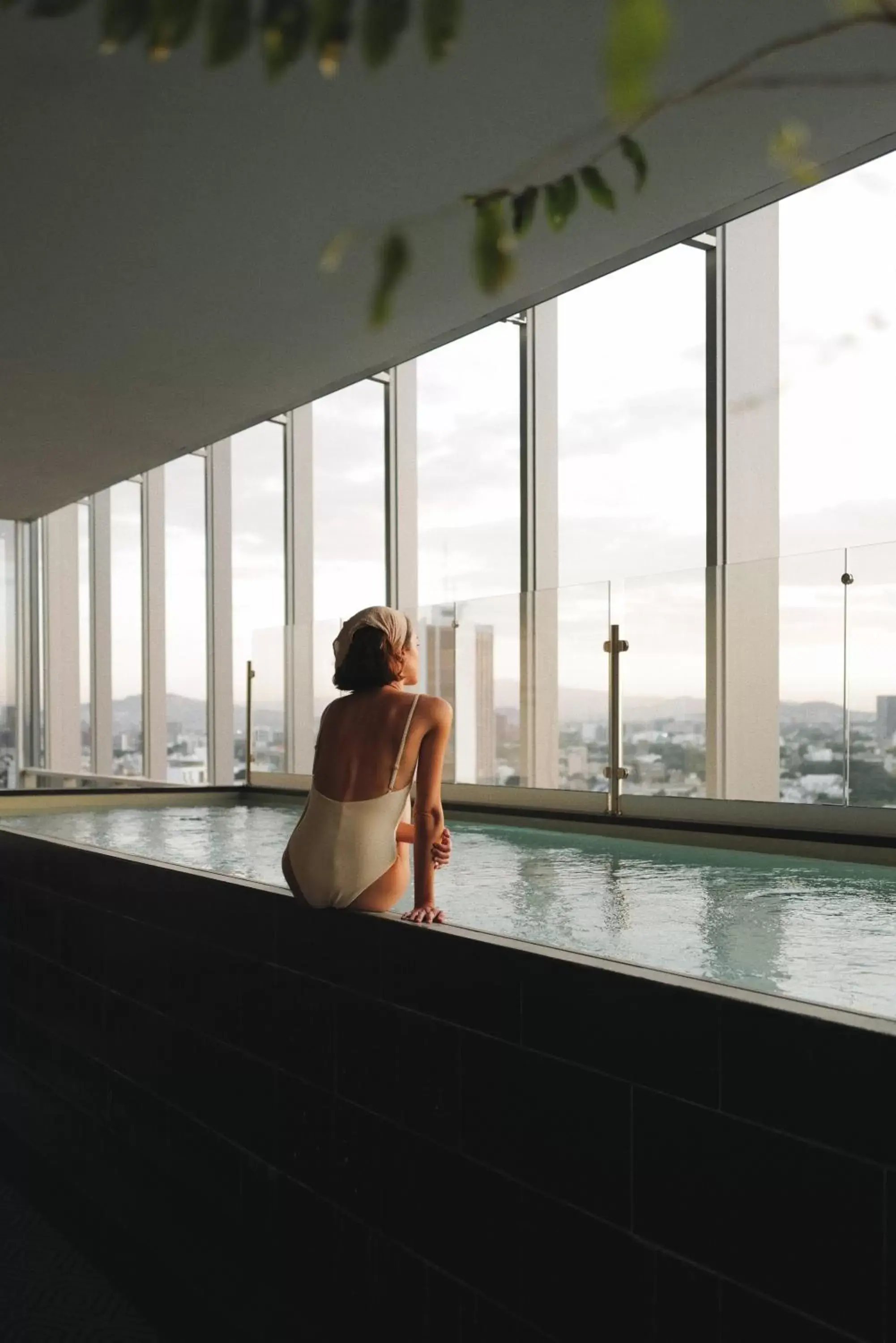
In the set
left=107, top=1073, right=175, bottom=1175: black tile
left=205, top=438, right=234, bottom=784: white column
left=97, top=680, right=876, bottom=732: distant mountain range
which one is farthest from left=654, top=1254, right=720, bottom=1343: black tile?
left=205, top=438, right=234, bottom=784: white column

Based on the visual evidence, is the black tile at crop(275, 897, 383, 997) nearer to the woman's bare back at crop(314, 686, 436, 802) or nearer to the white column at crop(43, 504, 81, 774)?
the woman's bare back at crop(314, 686, 436, 802)

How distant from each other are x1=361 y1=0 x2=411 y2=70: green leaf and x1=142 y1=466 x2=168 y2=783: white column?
1167 cm

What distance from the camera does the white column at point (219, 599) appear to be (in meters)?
10.9

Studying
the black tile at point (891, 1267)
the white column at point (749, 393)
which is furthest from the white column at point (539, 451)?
the black tile at point (891, 1267)

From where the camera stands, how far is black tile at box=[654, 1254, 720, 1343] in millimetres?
2018

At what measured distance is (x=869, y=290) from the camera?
548cm

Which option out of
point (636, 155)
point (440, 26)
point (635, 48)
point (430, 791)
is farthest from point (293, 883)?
point (635, 48)

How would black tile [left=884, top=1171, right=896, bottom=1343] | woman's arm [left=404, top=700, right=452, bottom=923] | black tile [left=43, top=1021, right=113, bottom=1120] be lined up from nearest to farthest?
black tile [left=884, top=1171, right=896, bottom=1343]
woman's arm [left=404, top=700, right=452, bottom=923]
black tile [left=43, top=1021, right=113, bottom=1120]

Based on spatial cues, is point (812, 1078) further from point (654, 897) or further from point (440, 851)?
point (654, 897)

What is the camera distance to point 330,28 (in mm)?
615

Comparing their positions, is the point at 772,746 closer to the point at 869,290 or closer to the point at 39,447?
the point at 869,290

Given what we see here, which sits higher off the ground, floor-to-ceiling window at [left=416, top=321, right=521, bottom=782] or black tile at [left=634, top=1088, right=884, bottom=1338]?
floor-to-ceiling window at [left=416, top=321, right=521, bottom=782]

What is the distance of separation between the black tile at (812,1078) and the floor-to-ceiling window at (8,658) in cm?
1248

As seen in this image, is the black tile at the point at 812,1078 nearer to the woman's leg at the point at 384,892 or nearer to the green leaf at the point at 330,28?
the woman's leg at the point at 384,892
